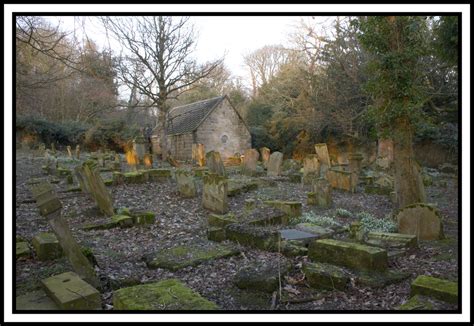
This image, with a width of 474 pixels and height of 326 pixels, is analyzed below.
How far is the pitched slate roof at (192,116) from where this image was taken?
2916cm

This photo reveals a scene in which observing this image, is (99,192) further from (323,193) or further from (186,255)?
(323,193)

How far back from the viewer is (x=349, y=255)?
16.4ft

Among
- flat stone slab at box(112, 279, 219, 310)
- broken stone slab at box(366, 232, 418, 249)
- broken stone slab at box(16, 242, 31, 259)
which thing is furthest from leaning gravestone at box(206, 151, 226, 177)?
flat stone slab at box(112, 279, 219, 310)

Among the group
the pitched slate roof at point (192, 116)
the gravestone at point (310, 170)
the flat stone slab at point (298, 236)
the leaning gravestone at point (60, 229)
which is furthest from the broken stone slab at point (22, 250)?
the pitched slate roof at point (192, 116)

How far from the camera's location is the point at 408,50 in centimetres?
819

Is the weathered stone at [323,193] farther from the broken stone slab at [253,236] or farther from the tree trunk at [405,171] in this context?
the broken stone slab at [253,236]

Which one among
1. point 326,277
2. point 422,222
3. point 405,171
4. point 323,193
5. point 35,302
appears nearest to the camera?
point 35,302

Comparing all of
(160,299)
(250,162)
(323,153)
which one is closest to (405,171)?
(160,299)

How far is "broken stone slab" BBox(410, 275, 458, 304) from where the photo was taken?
369cm

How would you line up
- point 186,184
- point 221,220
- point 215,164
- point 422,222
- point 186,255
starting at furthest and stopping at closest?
1. point 215,164
2. point 186,184
3. point 221,220
4. point 422,222
5. point 186,255

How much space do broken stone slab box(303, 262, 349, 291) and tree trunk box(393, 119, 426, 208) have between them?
15.4ft

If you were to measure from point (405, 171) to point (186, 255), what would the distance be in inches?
223
